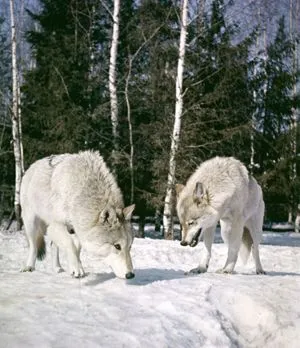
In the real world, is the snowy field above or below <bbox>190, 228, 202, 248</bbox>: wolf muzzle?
below

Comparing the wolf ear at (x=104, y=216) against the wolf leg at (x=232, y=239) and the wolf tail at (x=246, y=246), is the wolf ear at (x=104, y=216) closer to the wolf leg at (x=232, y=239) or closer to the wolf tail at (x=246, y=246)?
the wolf leg at (x=232, y=239)

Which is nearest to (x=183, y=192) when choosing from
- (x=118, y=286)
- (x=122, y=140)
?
(x=118, y=286)

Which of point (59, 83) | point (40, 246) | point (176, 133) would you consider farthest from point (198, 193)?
point (59, 83)

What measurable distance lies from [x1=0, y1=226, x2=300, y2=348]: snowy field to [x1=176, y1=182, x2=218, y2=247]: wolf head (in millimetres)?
756

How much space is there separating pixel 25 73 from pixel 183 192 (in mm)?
13168

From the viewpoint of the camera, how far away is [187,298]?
4.57m

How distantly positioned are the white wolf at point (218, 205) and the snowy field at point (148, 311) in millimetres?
821

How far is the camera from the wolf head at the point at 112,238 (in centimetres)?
505

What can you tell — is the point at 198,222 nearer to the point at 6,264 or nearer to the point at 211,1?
the point at 6,264

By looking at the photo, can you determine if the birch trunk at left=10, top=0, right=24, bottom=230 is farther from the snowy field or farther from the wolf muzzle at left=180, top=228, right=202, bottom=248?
the snowy field

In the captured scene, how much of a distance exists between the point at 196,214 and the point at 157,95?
9643 millimetres

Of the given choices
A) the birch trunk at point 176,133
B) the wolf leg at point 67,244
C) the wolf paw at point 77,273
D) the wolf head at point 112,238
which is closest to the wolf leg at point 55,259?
the wolf leg at point 67,244

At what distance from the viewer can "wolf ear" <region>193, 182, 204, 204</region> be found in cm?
659

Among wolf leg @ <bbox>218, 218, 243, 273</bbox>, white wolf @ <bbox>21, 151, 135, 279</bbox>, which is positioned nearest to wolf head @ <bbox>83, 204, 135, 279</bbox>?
white wolf @ <bbox>21, 151, 135, 279</bbox>
